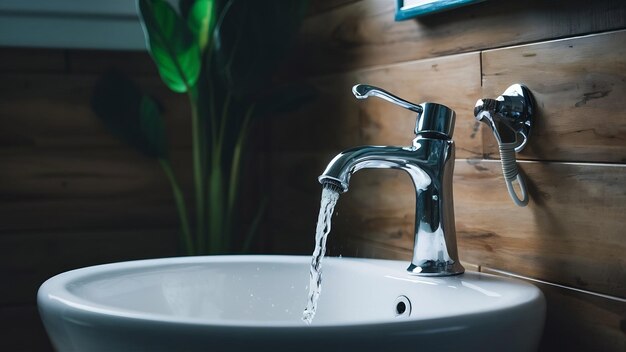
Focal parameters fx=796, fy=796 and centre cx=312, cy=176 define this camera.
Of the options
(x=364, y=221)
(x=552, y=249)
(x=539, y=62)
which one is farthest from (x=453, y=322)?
(x=364, y=221)

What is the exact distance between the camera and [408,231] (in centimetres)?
128

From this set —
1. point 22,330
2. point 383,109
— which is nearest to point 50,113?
point 22,330

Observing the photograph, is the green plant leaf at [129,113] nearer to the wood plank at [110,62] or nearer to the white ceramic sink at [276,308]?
the wood plank at [110,62]

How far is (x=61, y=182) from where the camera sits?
1660 millimetres

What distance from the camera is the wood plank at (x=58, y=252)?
5.34 feet

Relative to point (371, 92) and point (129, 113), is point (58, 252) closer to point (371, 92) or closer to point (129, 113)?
point (129, 113)

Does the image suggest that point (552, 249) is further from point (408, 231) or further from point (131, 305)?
point (131, 305)

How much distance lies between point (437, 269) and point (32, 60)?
103cm

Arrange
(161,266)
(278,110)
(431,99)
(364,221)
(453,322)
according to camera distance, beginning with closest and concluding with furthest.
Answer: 1. (453,322)
2. (161,266)
3. (431,99)
4. (364,221)
5. (278,110)

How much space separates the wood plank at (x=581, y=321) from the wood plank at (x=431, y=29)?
0.31 meters

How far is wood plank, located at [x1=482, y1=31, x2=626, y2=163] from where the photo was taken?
2.92ft

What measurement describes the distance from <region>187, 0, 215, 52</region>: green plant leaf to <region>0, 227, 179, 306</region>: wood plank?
45cm

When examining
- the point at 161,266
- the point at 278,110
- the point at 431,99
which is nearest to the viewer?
the point at 161,266

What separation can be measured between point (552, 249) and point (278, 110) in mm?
736
